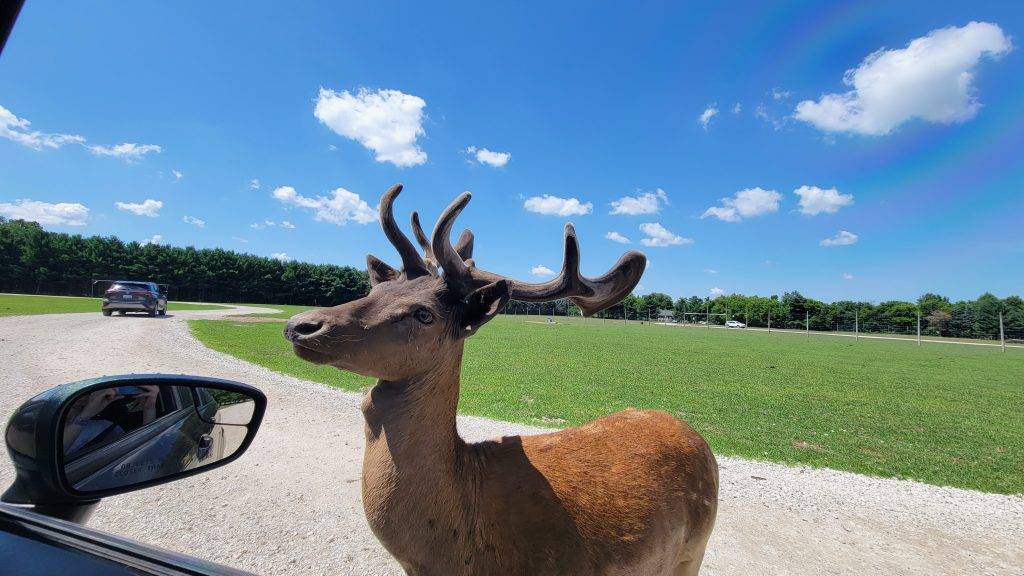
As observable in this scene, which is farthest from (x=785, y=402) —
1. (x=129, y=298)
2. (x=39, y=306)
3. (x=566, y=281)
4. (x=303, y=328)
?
(x=39, y=306)

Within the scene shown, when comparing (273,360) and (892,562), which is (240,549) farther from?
(273,360)

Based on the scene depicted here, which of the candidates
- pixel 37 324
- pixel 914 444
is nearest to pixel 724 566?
pixel 914 444

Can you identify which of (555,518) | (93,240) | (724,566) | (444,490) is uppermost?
(93,240)

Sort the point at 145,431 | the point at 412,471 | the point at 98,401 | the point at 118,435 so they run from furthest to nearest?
the point at 145,431 < the point at 118,435 < the point at 98,401 < the point at 412,471

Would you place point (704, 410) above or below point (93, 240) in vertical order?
below

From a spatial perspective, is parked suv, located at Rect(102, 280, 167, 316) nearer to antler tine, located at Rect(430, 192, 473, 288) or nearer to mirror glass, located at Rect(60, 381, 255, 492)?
mirror glass, located at Rect(60, 381, 255, 492)

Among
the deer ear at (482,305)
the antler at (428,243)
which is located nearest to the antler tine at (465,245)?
the antler at (428,243)

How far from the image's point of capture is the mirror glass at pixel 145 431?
205cm

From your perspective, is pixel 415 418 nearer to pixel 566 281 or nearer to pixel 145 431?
pixel 566 281

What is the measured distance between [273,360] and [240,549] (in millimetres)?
12323

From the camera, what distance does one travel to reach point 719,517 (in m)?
5.29

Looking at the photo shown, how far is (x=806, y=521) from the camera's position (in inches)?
209

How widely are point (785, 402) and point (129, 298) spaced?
1446 inches

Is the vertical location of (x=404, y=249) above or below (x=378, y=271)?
above
